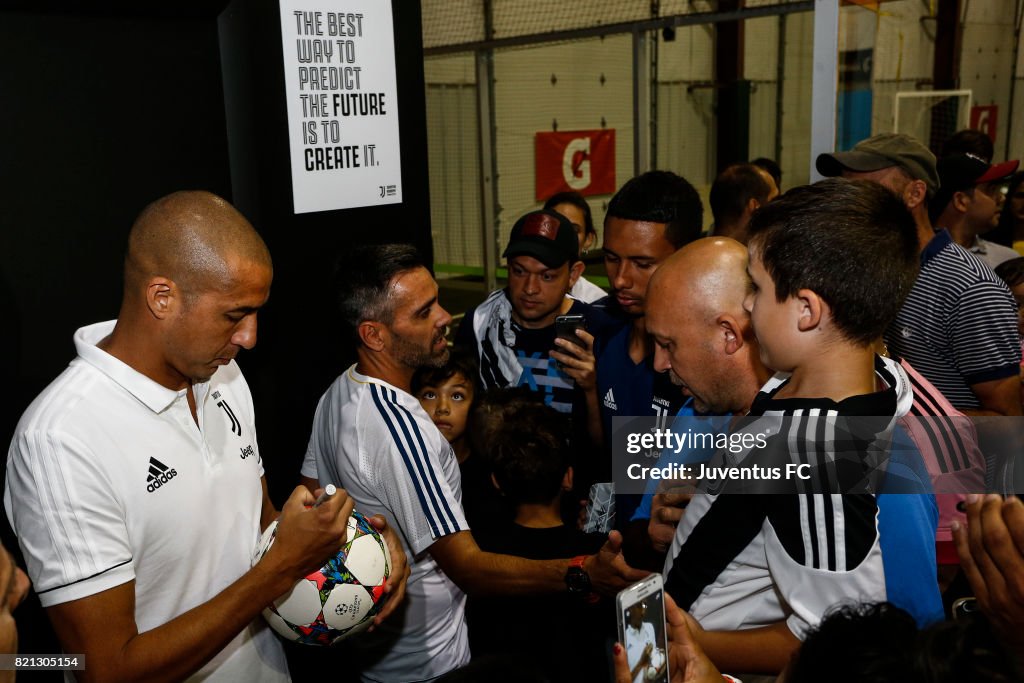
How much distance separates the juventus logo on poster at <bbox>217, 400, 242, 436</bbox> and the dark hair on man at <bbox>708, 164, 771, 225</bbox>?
2989mm

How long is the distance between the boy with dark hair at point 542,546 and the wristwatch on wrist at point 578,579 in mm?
213

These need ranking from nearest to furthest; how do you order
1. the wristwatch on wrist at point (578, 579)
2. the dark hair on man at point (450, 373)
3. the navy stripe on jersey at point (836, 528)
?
the navy stripe on jersey at point (836, 528) < the wristwatch on wrist at point (578, 579) < the dark hair on man at point (450, 373)

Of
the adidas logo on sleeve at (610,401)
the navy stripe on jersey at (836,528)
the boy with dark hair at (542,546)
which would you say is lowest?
the boy with dark hair at (542,546)

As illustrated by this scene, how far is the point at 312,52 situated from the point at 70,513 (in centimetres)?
203

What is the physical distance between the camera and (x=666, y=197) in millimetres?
3133

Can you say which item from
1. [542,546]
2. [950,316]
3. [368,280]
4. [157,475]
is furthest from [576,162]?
[157,475]

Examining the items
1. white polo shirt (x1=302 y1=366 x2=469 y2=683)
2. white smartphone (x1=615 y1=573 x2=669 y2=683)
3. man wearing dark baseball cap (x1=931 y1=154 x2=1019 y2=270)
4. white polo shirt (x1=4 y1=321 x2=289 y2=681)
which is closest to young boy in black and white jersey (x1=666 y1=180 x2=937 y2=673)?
white smartphone (x1=615 y1=573 x2=669 y2=683)

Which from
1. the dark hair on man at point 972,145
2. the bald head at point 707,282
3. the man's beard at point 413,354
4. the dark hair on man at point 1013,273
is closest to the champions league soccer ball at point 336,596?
the man's beard at point 413,354

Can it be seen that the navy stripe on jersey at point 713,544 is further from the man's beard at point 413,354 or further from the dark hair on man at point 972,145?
the dark hair on man at point 972,145

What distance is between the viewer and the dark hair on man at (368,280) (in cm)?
276

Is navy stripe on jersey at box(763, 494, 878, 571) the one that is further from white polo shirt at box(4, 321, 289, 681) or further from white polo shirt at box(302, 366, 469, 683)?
white polo shirt at box(4, 321, 289, 681)

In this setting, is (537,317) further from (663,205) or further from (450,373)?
(663,205)

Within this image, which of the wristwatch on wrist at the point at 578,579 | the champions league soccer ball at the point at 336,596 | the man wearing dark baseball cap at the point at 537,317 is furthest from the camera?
the man wearing dark baseball cap at the point at 537,317

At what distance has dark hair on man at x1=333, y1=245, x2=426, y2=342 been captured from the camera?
276 cm
